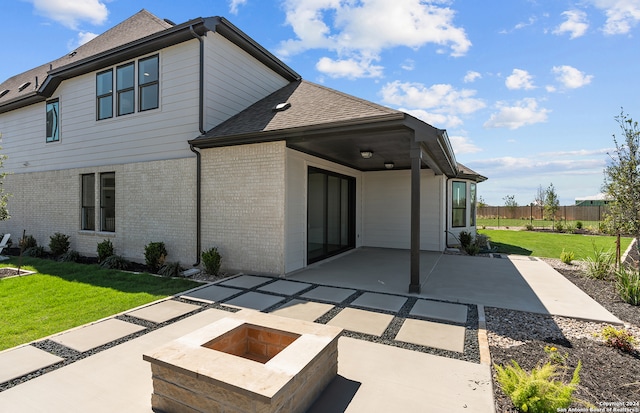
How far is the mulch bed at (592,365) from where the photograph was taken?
2543 mm

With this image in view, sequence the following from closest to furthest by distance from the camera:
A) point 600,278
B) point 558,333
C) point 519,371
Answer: point 519,371 → point 558,333 → point 600,278

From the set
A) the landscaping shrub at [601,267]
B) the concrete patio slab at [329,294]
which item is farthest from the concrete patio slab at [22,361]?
the landscaping shrub at [601,267]

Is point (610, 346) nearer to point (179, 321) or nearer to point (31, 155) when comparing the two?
point (179, 321)

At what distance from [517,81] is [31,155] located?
1651 centimetres

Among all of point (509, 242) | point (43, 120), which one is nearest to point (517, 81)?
point (509, 242)

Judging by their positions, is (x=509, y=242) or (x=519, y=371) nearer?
(x=519, y=371)

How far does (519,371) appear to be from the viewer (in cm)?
249

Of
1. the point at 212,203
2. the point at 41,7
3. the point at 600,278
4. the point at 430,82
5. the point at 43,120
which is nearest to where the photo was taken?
the point at 600,278

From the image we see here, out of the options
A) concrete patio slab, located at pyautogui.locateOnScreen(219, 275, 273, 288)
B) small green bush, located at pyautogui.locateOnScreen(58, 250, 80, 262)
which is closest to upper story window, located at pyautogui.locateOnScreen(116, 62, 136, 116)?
small green bush, located at pyautogui.locateOnScreen(58, 250, 80, 262)

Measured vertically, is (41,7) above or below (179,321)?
above

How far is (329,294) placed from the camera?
5586 millimetres

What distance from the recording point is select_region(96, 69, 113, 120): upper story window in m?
9.22

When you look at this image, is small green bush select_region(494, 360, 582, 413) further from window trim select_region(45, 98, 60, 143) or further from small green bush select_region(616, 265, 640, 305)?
window trim select_region(45, 98, 60, 143)

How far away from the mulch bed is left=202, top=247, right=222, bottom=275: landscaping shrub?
559 centimetres
